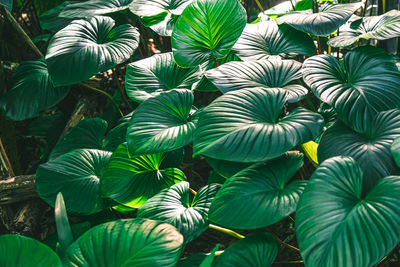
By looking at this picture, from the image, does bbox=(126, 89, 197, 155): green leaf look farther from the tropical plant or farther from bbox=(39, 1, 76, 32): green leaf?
bbox=(39, 1, 76, 32): green leaf

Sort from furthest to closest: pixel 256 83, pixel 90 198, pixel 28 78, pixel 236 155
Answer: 1. pixel 28 78
2. pixel 90 198
3. pixel 256 83
4. pixel 236 155

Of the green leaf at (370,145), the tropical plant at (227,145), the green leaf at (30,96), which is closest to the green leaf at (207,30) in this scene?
the tropical plant at (227,145)

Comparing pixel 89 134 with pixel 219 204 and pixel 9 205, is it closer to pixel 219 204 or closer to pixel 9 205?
pixel 9 205

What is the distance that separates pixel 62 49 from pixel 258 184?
909 millimetres

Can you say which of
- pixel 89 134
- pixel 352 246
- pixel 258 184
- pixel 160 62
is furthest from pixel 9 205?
pixel 352 246

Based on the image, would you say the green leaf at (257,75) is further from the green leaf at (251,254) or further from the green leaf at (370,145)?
the green leaf at (251,254)

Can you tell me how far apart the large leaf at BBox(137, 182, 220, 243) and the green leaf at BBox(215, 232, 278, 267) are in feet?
0.31

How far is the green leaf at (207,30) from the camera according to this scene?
1288 mm

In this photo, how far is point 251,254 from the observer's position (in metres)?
0.99

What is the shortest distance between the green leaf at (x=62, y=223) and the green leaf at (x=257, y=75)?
20.7 inches

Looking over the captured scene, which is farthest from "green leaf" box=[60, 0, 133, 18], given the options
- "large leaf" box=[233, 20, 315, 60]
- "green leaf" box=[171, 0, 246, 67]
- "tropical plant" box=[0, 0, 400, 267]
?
"large leaf" box=[233, 20, 315, 60]

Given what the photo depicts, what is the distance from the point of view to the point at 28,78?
1617 mm

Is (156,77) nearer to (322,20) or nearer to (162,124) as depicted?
(162,124)

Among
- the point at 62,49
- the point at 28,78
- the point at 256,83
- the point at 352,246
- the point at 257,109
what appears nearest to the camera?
the point at 352,246
